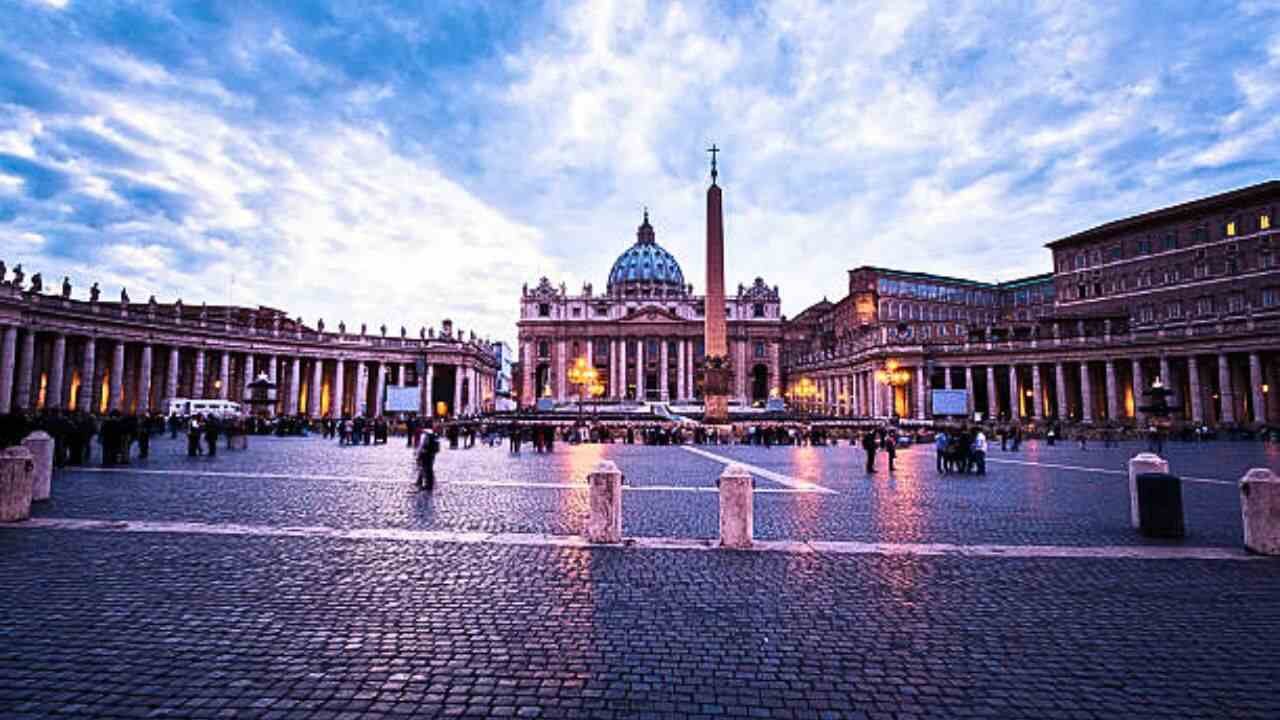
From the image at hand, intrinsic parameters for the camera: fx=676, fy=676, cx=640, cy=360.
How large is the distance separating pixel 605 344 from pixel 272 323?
47997mm

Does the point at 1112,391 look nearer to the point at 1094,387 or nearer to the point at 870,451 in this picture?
the point at 1094,387

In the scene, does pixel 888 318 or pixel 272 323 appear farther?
pixel 888 318

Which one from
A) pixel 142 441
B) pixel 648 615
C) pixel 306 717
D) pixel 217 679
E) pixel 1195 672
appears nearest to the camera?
pixel 306 717

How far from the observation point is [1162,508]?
8562mm

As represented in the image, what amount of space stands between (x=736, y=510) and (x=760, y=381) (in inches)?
3806

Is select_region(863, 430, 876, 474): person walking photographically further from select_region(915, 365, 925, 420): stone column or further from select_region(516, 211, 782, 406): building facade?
select_region(516, 211, 782, 406): building facade

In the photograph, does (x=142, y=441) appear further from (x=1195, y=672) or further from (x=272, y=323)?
(x=272, y=323)

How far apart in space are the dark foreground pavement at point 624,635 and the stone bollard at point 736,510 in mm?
479

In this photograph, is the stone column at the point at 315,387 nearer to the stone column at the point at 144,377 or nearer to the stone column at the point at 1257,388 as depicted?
the stone column at the point at 144,377

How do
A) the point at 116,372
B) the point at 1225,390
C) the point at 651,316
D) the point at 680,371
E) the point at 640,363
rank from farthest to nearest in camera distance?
the point at 640,363 < the point at 651,316 < the point at 680,371 < the point at 1225,390 < the point at 116,372

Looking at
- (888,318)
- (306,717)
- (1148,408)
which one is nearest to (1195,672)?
(306,717)

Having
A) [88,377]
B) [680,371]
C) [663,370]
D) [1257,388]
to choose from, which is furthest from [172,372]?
[1257,388]

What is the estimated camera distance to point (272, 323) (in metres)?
63.1

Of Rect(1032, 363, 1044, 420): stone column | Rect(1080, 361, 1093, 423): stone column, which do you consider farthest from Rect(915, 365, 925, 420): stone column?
Rect(1080, 361, 1093, 423): stone column
